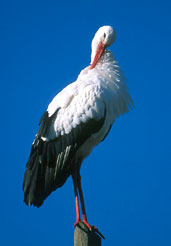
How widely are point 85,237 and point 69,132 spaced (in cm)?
168

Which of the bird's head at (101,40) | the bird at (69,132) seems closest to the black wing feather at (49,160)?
the bird at (69,132)

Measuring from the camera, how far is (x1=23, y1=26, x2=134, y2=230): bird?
23.4 ft

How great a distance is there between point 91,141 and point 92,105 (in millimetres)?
695

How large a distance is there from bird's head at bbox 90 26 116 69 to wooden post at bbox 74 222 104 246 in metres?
2.93

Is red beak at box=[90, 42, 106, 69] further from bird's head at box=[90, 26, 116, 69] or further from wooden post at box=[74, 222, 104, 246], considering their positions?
wooden post at box=[74, 222, 104, 246]

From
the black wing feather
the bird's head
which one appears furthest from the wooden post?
the bird's head

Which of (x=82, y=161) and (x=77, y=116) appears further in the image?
(x=82, y=161)

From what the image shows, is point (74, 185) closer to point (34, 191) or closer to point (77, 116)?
point (34, 191)

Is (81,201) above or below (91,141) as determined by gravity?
below

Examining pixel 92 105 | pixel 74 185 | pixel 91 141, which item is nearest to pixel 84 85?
pixel 92 105

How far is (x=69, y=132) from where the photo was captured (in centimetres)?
721

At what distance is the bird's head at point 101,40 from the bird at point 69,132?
54 cm

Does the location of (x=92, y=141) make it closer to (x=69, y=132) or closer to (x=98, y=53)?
(x=69, y=132)

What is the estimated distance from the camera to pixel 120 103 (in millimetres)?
7684
